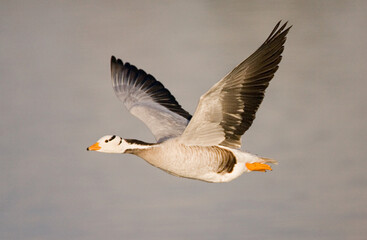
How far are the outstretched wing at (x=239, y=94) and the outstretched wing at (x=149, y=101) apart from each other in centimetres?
60

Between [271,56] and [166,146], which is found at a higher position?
[271,56]

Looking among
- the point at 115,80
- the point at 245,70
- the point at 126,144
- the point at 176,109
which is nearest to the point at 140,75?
the point at 115,80

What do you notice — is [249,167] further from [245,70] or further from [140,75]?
[140,75]

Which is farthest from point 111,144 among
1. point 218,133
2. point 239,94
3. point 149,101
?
point 149,101

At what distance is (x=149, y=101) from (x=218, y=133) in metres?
1.44

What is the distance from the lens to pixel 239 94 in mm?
4613

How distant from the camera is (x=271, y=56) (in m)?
4.57

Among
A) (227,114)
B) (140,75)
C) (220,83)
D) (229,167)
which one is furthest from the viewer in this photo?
(140,75)

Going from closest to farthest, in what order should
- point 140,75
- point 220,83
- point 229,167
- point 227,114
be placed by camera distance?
point 220,83 → point 227,114 → point 229,167 → point 140,75

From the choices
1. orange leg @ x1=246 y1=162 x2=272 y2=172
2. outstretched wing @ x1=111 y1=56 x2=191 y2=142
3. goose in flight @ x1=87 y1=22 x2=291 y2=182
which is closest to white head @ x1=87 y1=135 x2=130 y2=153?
goose in flight @ x1=87 y1=22 x2=291 y2=182

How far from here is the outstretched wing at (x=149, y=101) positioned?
5.52 metres

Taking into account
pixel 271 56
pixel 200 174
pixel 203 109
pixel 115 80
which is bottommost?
pixel 200 174

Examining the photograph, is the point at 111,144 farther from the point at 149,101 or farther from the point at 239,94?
the point at 149,101

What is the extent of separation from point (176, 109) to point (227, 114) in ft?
4.40
